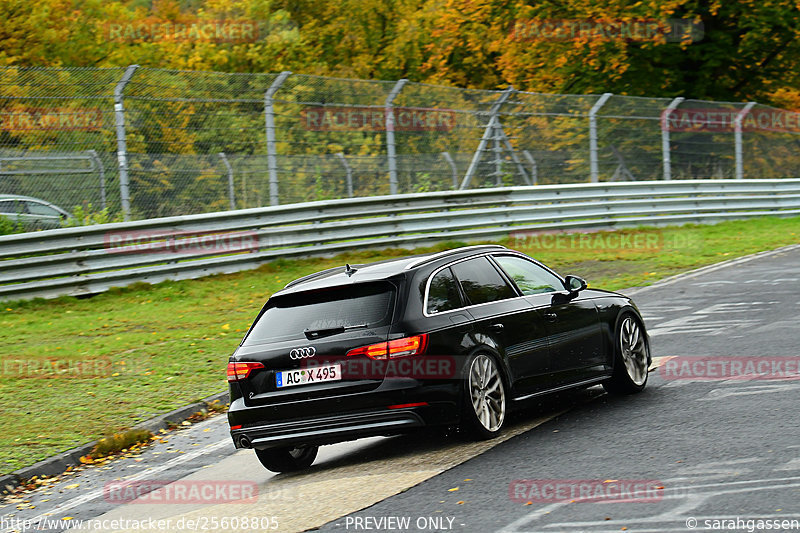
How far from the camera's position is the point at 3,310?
15492 mm

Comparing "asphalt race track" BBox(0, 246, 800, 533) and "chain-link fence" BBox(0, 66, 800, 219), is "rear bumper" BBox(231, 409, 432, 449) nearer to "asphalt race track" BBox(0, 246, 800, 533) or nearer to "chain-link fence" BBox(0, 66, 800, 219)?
"asphalt race track" BBox(0, 246, 800, 533)

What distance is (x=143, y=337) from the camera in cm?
1323

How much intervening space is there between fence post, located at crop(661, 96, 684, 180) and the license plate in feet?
66.2

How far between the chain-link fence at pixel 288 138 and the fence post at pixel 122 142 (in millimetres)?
22

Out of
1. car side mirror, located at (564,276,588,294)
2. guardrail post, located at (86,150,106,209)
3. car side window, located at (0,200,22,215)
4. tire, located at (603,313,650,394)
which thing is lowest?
tire, located at (603,313,650,394)

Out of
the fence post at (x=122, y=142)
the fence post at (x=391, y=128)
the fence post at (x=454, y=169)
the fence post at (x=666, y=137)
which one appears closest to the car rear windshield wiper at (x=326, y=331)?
the fence post at (x=122, y=142)

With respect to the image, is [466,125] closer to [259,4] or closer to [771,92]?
[771,92]

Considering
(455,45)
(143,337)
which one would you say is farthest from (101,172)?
(455,45)

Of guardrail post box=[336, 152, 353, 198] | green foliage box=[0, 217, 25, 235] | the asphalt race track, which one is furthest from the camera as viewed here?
guardrail post box=[336, 152, 353, 198]

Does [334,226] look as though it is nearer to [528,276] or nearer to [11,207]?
[11,207]

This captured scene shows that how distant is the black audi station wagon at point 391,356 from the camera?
7.11 m

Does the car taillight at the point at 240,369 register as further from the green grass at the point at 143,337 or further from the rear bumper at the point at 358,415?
the green grass at the point at 143,337

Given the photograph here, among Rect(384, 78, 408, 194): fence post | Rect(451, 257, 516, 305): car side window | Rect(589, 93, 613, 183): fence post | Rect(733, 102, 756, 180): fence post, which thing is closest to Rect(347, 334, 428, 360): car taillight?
Rect(451, 257, 516, 305): car side window

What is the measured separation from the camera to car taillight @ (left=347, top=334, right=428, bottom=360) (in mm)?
7117
